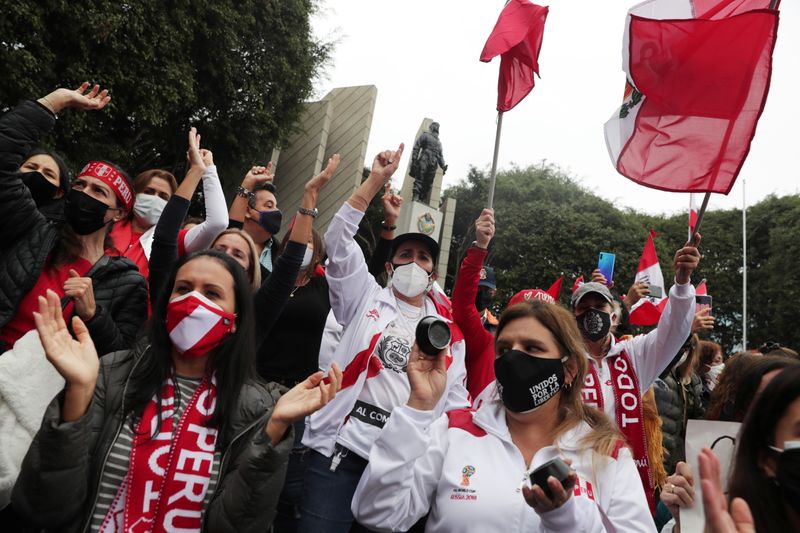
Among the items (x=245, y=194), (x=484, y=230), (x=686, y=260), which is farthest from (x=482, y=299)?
(x=245, y=194)

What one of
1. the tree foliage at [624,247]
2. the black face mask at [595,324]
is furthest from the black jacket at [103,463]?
the tree foliage at [624,247]

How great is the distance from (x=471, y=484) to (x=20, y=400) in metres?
1.53

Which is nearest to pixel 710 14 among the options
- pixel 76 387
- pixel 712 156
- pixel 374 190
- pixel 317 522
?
pixel 712 156

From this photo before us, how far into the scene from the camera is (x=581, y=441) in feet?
6.30

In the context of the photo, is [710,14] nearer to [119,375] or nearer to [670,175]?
[670,175]

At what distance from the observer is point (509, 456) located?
1.91 metres

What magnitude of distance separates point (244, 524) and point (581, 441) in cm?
112

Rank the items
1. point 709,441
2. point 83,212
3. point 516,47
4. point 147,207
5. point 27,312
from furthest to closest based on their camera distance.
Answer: point 516,47, point 147,207, point 83,212, point 27,312, point 709,441

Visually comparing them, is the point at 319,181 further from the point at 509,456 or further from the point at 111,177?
the point at 509,456

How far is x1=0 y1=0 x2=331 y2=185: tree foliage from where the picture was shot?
834cm

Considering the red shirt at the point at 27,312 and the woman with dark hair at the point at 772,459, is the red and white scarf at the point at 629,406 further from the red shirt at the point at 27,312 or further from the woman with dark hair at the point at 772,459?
the red shirt at the point at 27,312

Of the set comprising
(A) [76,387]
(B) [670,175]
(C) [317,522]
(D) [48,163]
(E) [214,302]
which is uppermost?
(B) [670,175]

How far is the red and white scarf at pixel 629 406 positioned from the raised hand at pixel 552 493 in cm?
167

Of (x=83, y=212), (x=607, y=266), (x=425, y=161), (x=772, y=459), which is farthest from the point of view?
(x=425, y=161)
